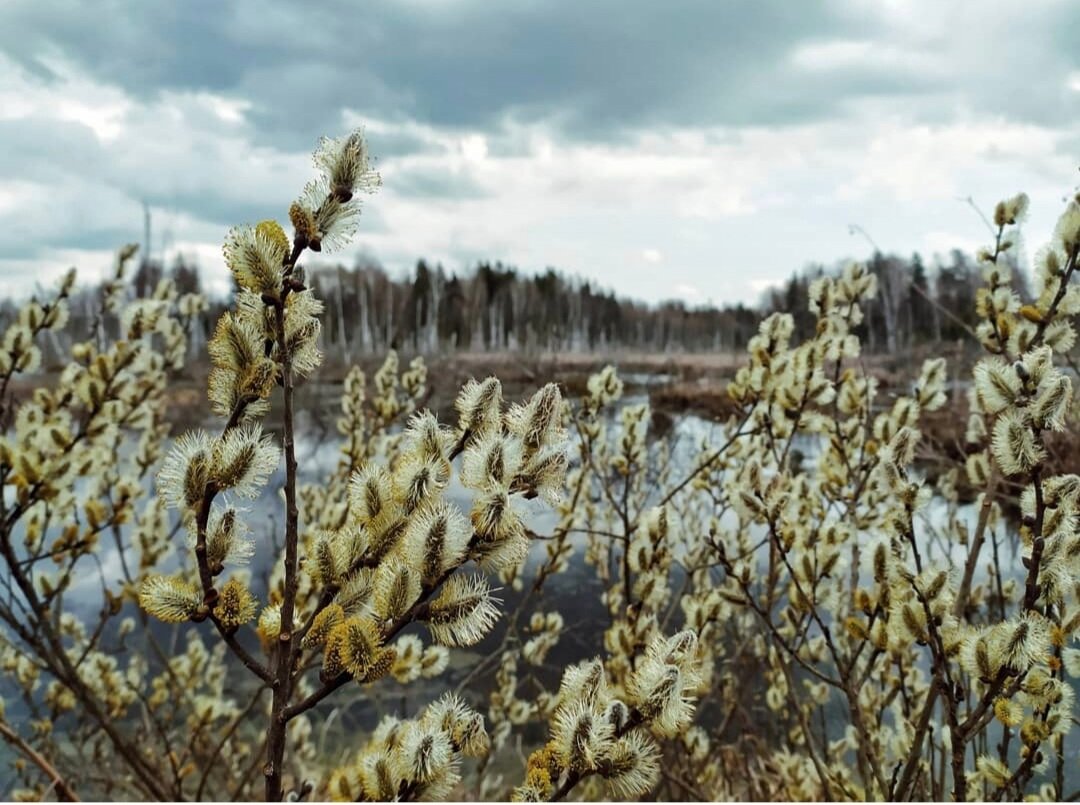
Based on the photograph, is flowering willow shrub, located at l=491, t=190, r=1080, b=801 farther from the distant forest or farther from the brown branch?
the distant forest

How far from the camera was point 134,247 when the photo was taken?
3.28m

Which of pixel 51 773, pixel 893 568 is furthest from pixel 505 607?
pixel 51 773

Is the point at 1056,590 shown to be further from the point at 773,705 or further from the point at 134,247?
the point at 134,247

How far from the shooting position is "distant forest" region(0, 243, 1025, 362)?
33.9 metres

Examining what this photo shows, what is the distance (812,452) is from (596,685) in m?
12.0

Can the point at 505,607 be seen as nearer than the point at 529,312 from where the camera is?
Yes

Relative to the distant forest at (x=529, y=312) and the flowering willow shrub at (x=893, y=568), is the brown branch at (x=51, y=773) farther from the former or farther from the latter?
the distant forest at (x=529, y=312)

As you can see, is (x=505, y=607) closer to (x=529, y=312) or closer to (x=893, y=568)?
(x=893, y=568)

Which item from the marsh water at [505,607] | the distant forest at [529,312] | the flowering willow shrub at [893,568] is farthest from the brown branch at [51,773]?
the distant forest at [529,312]

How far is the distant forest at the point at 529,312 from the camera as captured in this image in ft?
111

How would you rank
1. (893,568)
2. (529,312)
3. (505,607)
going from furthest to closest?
1. (529,312)
2. (505,607)
3. (893,568)

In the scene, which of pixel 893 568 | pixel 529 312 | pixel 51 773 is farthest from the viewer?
pixel 529 312

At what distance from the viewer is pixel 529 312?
142 feet

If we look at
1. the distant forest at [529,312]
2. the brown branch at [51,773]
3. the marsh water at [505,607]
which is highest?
the distant forest at [529,312]
